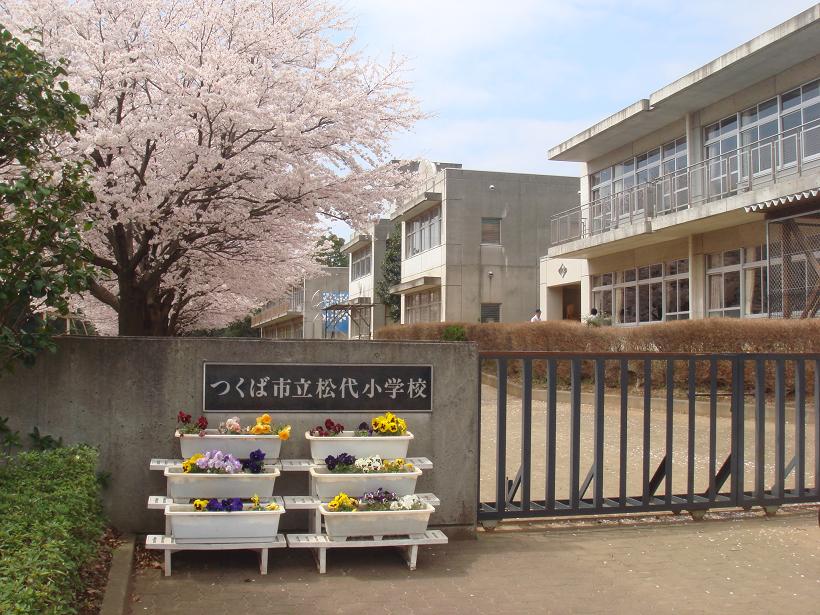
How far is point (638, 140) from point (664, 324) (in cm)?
1149

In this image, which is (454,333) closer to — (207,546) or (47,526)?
(207,546)

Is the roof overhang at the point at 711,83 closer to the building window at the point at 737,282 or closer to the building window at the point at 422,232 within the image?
the building window at the point at 737,282

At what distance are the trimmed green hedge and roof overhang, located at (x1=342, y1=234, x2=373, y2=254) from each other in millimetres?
45011

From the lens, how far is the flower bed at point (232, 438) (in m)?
5.72

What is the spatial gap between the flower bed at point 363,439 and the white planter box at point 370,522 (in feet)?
1.75

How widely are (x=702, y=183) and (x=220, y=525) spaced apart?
19697 mm

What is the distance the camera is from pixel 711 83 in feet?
68.4

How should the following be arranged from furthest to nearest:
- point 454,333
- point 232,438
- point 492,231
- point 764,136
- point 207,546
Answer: point 492,231 < point 454,333 < point 764,136 < point 232,438 < point 207,546

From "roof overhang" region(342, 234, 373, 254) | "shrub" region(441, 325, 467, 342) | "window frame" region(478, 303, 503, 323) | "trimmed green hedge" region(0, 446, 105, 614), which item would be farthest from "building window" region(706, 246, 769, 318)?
"roof overhang" region(342, 234, 373, 254)

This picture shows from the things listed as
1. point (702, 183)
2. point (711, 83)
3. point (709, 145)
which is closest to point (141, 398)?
point (711, 83)

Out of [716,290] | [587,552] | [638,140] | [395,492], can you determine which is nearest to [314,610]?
[395,492]

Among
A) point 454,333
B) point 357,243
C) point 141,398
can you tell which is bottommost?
point 141,398

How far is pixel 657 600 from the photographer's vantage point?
5039mm

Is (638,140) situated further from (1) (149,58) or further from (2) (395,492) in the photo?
(2) (395,492)
